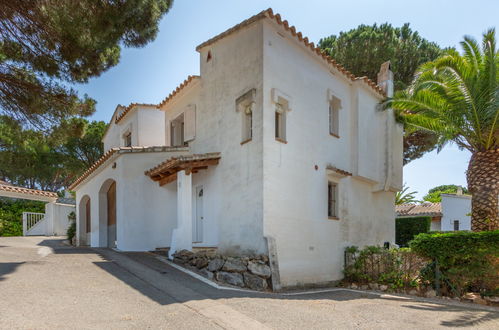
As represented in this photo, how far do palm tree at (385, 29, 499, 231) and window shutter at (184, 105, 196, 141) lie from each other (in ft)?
24.3

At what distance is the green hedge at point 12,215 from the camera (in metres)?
22.7

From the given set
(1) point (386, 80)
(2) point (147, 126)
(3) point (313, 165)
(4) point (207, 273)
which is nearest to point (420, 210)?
(1) point (386, 80)

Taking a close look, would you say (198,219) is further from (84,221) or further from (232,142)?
(84,221)

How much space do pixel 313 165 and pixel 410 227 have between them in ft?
47.6

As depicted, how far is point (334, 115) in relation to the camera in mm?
13797

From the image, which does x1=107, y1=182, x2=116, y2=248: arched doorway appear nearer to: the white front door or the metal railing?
the white front door

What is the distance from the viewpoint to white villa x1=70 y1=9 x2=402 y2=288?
34.9 ft

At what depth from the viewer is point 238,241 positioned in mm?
10750

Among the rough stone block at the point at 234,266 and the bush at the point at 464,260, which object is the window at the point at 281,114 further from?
the bush at the point at 464,260

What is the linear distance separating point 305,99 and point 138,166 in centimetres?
652

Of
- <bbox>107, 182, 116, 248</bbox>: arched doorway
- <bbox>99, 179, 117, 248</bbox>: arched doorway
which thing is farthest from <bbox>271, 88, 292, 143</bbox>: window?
<bbox>107, 182, 116, 248</bbox>: arched doorway

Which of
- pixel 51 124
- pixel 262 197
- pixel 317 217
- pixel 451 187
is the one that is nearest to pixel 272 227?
pixel 262 197

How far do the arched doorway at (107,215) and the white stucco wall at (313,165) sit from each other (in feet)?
28.8

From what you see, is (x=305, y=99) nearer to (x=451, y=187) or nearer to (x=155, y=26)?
(x=155, y=26)
